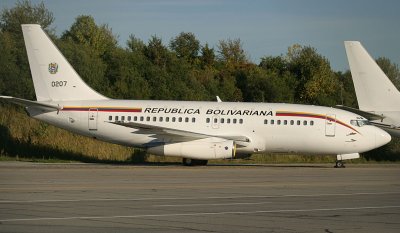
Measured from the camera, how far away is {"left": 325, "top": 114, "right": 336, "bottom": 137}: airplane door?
137 feet

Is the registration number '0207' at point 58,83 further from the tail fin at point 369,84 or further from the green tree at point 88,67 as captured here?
the green tree at point 88,67

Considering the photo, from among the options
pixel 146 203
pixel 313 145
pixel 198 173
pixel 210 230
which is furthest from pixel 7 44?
pixel 210 230

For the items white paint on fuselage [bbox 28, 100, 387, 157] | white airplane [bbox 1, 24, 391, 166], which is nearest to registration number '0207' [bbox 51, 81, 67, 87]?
white airplane [bbox 1, 24, 391, 166]

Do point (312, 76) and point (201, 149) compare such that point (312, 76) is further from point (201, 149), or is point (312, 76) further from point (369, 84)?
point (201, 149)

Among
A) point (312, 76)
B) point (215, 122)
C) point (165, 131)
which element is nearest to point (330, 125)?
point (215, 122)

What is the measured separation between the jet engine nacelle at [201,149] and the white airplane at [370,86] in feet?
36.0

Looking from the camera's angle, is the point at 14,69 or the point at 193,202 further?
the point at 14,69

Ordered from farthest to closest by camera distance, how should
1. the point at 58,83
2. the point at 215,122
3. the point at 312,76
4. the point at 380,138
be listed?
the point at 312,76
the point at 58,83
the point at 215,122
the point at 380,138

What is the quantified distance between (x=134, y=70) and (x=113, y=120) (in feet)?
90.0

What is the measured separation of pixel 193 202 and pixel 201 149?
20.4m

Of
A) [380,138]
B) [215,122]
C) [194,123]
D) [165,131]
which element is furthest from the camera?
[194,123]

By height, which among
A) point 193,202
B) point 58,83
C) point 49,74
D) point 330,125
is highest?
point 49,74

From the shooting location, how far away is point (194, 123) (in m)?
42.7

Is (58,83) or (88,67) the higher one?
(88,67)
